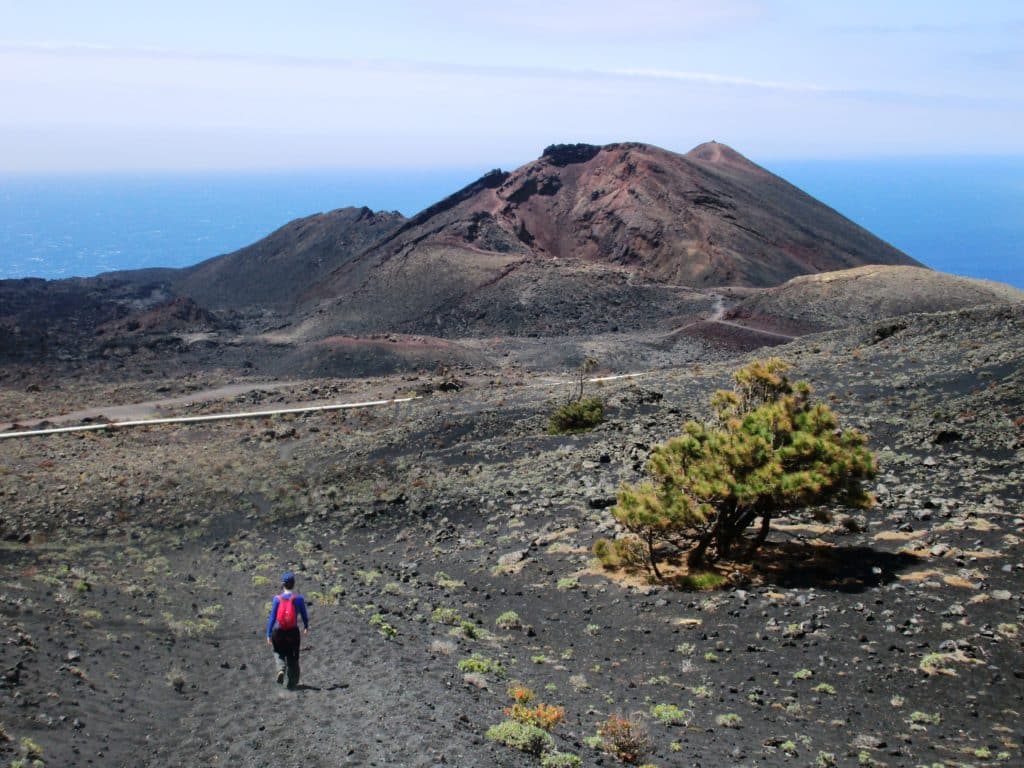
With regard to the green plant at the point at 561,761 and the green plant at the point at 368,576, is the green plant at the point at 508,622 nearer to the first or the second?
the green plant at the point at 368,576

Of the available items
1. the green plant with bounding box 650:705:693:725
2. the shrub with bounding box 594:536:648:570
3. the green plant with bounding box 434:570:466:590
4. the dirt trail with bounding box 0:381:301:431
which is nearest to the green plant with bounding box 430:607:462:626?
the green plant with bounding box 434:570:466:590

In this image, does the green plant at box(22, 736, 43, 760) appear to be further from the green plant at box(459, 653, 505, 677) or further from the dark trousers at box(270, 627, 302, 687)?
the green plant at box(459, 653, 505, 677)

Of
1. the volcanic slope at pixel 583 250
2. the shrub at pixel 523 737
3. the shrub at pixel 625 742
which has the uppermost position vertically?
the volcanic slope at pixel 583 250

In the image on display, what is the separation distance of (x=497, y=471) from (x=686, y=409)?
222 inches

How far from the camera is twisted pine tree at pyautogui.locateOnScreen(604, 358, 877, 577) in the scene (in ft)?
38.3

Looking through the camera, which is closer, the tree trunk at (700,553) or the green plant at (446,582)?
the tree trunk at (700,553)

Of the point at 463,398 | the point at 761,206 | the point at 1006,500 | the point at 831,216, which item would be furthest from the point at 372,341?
the point at 831,216

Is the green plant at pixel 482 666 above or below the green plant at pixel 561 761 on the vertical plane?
below

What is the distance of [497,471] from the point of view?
776 inches

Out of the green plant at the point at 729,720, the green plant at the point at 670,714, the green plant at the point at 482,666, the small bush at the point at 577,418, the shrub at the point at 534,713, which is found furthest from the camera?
the small bush at the point at 577,418

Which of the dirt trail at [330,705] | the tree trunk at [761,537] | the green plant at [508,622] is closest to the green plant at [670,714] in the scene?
the dirt trail at [330,705]

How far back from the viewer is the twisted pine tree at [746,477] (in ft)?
38.3

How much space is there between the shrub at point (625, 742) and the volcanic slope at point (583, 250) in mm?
41429

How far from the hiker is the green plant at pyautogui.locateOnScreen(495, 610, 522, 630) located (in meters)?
3.51
